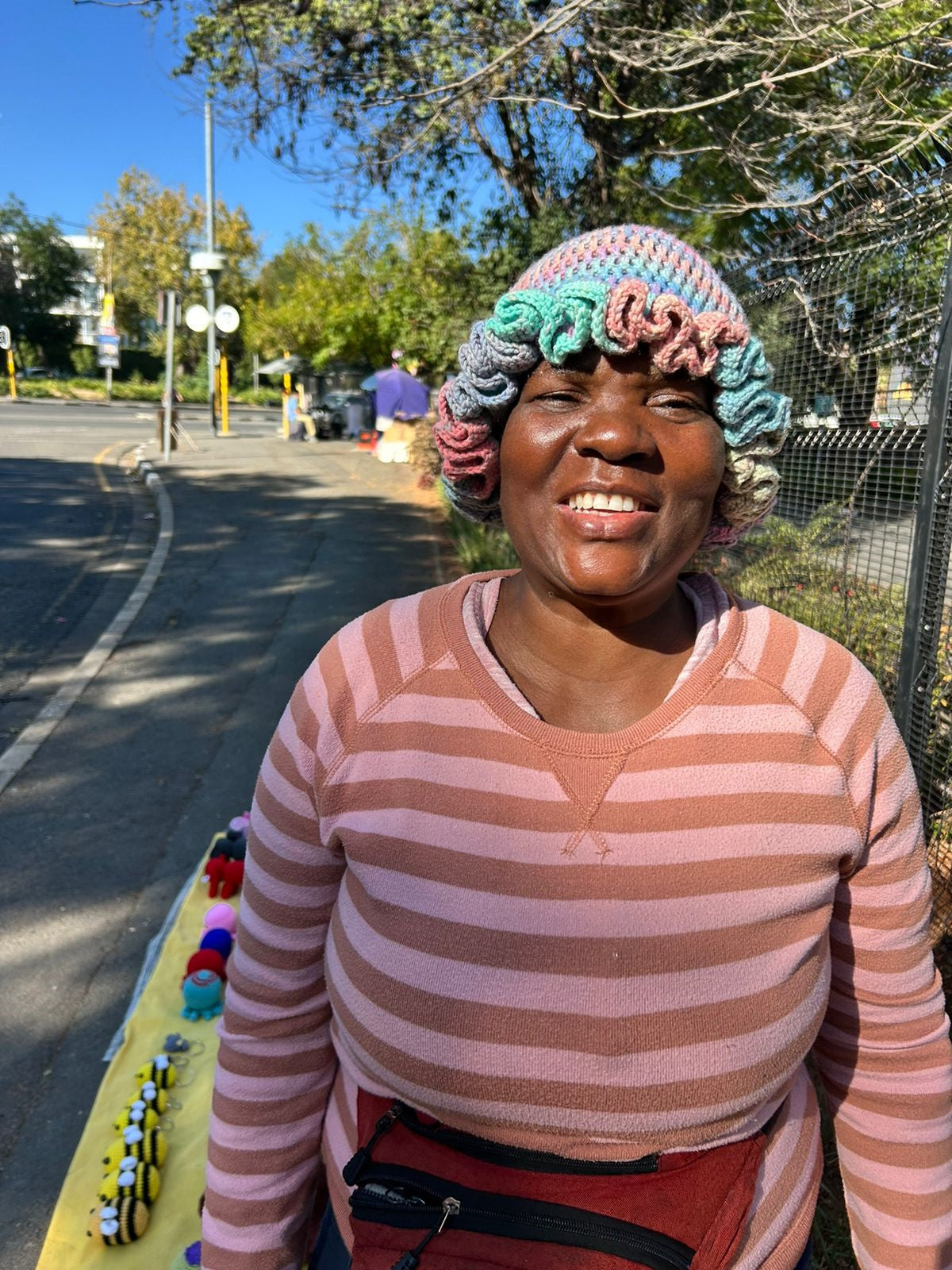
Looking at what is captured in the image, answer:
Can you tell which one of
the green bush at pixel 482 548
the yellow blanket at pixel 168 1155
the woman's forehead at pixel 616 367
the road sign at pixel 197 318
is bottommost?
the yellow blanket at pixel 168 1155

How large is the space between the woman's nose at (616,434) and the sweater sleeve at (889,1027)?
0.46m

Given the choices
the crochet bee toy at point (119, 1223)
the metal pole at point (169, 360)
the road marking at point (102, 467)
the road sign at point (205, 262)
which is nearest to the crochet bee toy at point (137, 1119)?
the crochet bee toy at point (119, 1223)

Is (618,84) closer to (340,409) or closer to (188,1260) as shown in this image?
(188,1260)

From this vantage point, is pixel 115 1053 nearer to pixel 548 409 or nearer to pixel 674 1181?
pixel 674 1181

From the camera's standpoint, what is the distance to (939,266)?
2.70 m

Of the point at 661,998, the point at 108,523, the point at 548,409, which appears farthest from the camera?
the point at 108,523

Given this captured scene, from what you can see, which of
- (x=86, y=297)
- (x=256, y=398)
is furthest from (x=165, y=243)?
(x=86, y=297)

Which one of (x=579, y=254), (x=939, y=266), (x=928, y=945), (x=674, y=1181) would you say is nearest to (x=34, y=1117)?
(x=674, y=1181)

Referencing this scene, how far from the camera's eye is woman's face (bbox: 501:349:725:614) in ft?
3.93

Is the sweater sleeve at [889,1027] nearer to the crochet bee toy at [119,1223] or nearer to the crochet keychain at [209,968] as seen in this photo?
the crochet bee toy at [119,1223]

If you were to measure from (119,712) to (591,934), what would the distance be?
504 cm

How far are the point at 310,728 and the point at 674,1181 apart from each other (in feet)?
2.41

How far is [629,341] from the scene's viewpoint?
1.14 metres

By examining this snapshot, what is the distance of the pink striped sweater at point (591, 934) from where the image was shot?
3.73 ft
